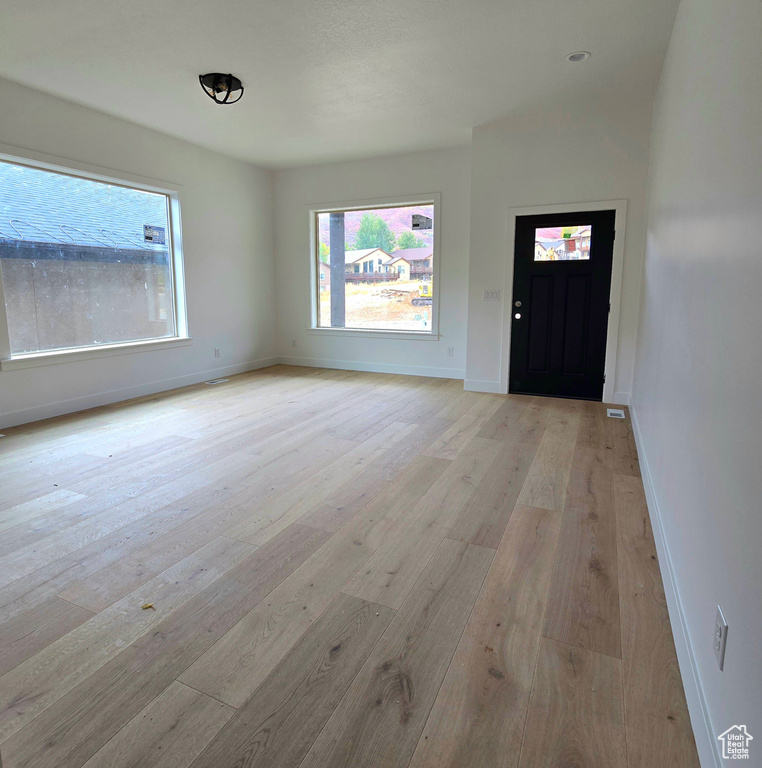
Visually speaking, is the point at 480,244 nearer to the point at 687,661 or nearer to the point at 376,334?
the point at 376,334

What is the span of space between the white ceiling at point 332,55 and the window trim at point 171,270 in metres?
0.56

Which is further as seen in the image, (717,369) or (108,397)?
(108,397)

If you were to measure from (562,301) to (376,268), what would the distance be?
2627mm

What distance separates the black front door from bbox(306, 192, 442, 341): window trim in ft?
4.10

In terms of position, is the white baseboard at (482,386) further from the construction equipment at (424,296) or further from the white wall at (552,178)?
the construction equipment at (424,296)

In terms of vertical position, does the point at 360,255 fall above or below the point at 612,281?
above

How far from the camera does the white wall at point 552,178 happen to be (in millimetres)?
4559

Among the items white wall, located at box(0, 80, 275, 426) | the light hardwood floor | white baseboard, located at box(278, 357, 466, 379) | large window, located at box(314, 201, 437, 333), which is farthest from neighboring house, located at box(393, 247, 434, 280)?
the light hardwood floor

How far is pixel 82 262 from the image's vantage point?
4.73 m

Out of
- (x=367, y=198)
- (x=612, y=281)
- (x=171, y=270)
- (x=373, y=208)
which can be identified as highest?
(x=367, y=198)

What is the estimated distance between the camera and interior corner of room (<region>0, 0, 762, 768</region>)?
4.32 feet

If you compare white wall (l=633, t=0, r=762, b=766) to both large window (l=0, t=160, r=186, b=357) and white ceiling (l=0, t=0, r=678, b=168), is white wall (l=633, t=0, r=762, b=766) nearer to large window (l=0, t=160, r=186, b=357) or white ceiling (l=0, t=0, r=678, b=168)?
white ceiling (l=0, t=0, r=678, b=168)

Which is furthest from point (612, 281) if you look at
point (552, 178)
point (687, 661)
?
point (687, 661)

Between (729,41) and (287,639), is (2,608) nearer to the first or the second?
(287,639)
